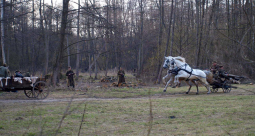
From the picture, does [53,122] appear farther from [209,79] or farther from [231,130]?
[209,79]

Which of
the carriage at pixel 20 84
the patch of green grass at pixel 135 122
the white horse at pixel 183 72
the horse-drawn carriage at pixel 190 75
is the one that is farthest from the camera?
the horse-drawn carriage at pixel 190 75

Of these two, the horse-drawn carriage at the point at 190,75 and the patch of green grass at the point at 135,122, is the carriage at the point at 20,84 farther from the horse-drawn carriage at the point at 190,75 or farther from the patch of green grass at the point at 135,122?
the horse-drawn carriage at the point at 190,75

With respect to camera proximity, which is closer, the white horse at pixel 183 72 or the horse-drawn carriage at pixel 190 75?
the white horse at pixel 183 72

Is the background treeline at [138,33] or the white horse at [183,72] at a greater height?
the background treeline at [138,33]

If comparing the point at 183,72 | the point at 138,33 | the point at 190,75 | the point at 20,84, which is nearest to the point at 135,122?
the point at 20,84

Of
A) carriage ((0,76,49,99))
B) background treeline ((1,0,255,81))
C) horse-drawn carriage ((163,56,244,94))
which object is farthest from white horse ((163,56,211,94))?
carriage ((0,76,49,99))

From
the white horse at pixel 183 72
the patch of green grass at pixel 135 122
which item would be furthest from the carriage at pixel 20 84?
the white horse at pixel 183 72

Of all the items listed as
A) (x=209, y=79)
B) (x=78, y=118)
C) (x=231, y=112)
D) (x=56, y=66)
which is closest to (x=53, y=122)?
(x=78, y=118)

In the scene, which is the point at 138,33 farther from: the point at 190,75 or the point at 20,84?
the point at 20,84

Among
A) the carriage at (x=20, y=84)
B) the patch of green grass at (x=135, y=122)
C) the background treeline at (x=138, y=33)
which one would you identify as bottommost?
the patch of green grass at (x=135, y=122)

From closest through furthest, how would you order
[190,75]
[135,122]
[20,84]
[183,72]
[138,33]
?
1. [135,122]
2. [20,84]
3. [183,72]
4. [190,75]
5. [138,33]

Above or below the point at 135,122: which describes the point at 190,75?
above

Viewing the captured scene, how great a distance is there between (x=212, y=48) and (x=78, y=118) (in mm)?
27994

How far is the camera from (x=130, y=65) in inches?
2165
